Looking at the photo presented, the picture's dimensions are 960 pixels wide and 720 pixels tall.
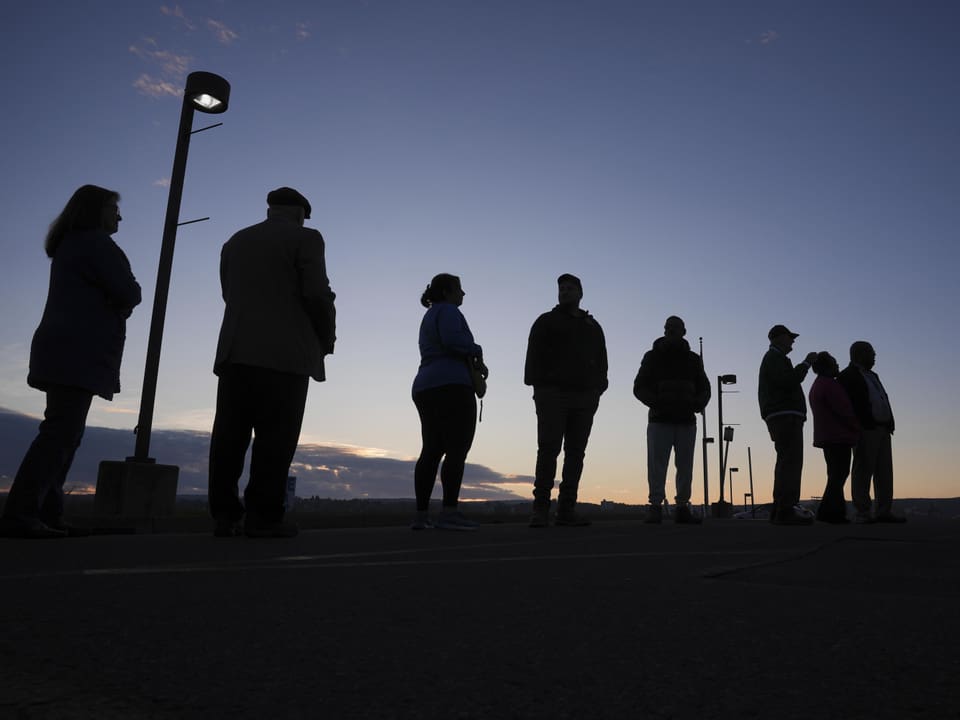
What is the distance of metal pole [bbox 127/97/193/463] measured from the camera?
8.98 meters

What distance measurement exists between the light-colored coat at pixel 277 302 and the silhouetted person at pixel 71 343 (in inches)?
22.7

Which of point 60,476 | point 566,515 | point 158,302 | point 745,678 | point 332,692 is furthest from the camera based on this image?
point 158,302

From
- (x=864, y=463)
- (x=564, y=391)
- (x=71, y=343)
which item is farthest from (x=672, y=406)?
(x=71, y=343)

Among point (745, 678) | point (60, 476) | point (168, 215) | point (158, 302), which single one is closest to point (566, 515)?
point (60, 476)

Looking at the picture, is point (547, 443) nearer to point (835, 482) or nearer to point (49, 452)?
point (835, 482)

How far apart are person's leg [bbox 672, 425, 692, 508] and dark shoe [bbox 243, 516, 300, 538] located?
4.85 m

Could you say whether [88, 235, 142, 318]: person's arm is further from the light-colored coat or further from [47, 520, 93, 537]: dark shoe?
[47, 520, 93, 537]: dark shoe

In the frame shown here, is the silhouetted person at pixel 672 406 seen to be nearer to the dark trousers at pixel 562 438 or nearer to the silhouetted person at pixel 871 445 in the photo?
the dark trousers at pixel 562 438

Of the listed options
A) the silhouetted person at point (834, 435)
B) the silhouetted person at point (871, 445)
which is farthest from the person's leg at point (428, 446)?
the silhouetted person at point (871, 445)

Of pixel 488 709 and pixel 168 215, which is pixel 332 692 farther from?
pixel 168 215

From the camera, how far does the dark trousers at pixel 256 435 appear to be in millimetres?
4805

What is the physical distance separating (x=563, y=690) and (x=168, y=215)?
9.40 metres

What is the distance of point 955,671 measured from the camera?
56.5 inches

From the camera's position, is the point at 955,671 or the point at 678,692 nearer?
the point at 678,692
